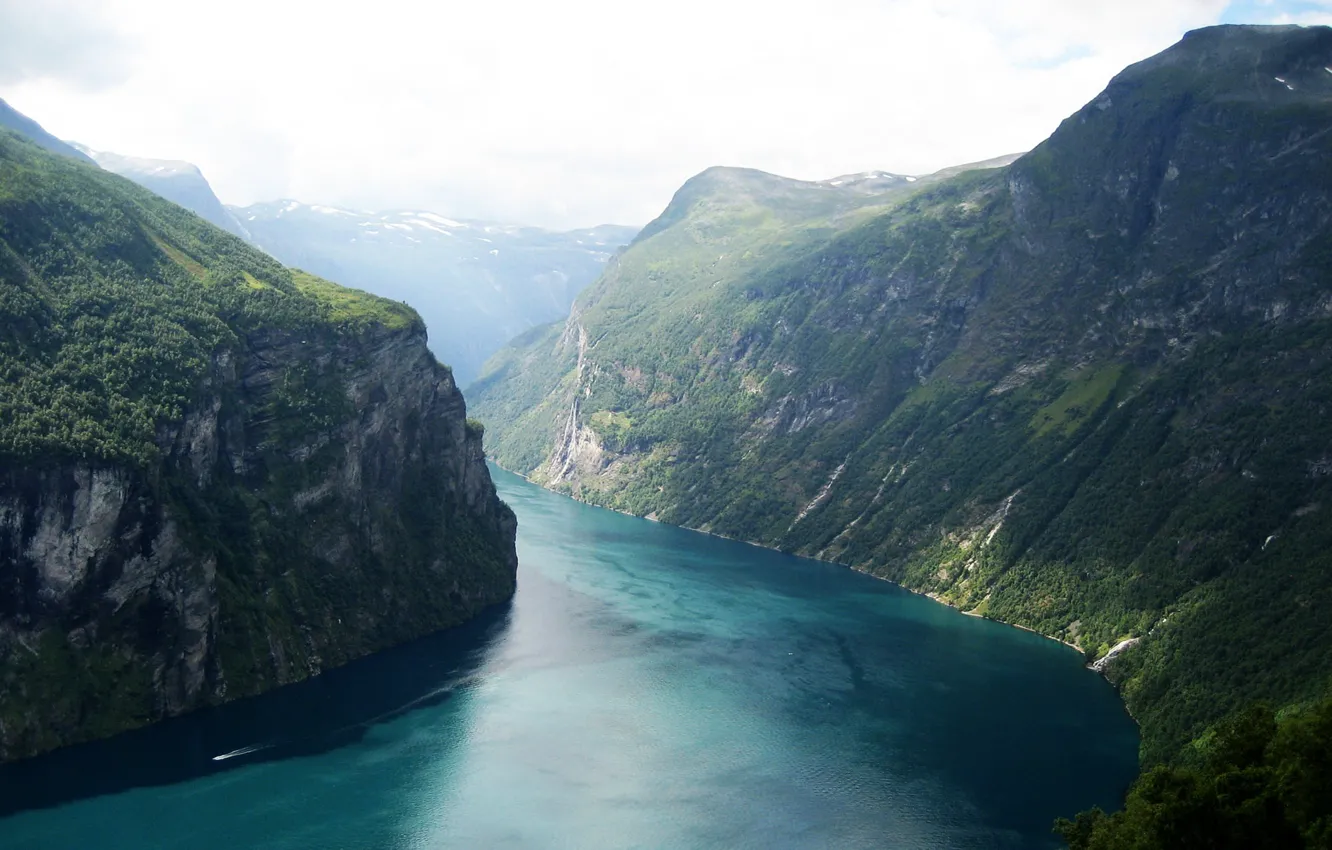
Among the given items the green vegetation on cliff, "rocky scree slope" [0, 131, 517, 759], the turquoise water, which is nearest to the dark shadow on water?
the turquoise water

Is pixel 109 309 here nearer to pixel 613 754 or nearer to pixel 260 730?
pixel 260 730

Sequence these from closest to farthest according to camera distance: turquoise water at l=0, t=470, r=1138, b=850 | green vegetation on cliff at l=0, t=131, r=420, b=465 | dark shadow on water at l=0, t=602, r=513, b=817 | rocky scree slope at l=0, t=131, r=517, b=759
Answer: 1. turquoise water at l=0, t=470, r=1138, b=850
2. dark shadow on water at l=0, t=602, r=513, b=817
3. rocky scree slope at l=0, t=131, r=517, b=759
4. green vegetation on cliff at l=0, t=131, r=420, b=465

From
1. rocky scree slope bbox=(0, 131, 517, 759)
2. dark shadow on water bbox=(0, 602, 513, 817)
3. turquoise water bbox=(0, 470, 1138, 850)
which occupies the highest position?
rocky scree slope bbox=(0, 131, 517, 759)

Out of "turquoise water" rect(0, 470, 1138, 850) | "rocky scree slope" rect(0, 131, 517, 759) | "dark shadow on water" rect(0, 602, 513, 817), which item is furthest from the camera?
"rocky scree slope" rect(0, 131, 517, 759)

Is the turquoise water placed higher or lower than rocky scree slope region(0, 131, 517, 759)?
lower

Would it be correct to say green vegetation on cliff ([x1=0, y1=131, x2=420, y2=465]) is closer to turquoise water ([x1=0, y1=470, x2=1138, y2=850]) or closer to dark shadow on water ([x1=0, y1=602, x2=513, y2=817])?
dark shadow on water ([x1=0, y1=602, x2=513, y2=817])

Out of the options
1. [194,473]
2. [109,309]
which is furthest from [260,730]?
[109,309]

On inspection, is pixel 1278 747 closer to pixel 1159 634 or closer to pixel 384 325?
pixel 1159 634

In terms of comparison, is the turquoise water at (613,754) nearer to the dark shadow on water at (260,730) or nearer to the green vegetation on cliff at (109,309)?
the dark shadow on water at (260,730)
